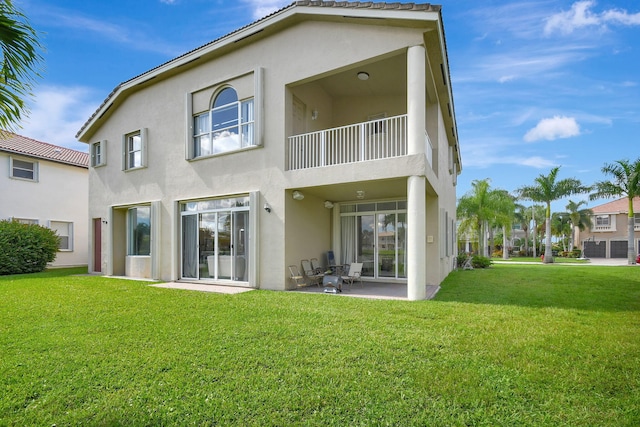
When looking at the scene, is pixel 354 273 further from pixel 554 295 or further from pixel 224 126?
pixel 224 126

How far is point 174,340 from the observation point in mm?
5691

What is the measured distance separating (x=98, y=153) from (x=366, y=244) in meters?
14.2

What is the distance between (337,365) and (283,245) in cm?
660

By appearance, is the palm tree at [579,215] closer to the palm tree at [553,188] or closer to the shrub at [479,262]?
the palm tree at [553,188]

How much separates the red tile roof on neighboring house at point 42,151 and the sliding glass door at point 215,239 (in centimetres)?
1376

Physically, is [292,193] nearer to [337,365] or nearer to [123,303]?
[123,303]

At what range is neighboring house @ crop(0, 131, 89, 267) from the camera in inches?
775

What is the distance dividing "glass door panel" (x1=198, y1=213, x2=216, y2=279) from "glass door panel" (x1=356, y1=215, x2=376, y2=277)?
5530 mm

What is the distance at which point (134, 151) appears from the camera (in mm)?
15664

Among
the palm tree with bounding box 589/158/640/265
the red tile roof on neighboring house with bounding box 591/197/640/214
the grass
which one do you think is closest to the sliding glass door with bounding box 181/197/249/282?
the grass

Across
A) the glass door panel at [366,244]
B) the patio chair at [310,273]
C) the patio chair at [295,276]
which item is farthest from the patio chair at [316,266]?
the glass door panel at [366,244]

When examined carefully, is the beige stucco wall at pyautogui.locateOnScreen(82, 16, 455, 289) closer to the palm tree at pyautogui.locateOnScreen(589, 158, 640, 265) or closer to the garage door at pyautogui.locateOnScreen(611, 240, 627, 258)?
the palm tree at pyautogui.locateOnScreen(589, 158, 640, 265)

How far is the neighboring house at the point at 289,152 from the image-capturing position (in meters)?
9.66

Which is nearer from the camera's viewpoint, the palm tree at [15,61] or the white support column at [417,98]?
the palm tree at [15,61]
